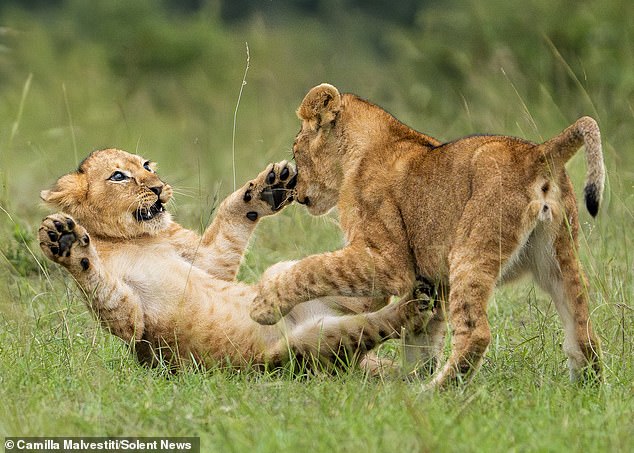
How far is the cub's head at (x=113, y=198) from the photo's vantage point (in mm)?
5531

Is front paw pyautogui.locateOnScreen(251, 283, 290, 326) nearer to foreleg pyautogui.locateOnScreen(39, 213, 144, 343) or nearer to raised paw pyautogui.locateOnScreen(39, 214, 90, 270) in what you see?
foreleg pyautogui.locateOnScreen(39, 213, 144, 343)

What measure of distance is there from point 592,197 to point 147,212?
7.19ft

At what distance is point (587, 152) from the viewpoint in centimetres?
437

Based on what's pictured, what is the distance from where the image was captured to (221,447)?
377 centimetres

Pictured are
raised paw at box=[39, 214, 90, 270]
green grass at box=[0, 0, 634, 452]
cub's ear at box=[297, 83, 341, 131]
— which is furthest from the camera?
cub's ear at box=[297, 83, 341, 131]

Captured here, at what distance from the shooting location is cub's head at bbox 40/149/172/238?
5531 mm

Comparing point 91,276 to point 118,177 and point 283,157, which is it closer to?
point 118,177

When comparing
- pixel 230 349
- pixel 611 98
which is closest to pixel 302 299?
pixel 230 349

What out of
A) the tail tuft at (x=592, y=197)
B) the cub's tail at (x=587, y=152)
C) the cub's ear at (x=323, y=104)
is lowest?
the cub's ear at (x=323, y=104)

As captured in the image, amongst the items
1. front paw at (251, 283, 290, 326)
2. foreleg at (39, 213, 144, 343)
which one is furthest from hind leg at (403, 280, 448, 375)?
foreleg at (39, 213, 144, 343)

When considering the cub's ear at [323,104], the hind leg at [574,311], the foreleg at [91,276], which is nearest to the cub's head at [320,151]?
the cub's ear at [323,104]

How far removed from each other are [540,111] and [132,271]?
4911 mm

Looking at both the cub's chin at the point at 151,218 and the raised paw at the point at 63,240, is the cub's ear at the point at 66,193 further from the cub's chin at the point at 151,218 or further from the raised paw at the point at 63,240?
the raised paw at the point at 63,240

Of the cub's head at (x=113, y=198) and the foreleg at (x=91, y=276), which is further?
the cub's head at (x=113, y=198)
